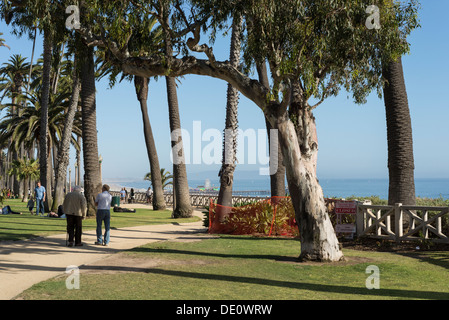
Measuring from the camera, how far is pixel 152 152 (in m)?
35.6

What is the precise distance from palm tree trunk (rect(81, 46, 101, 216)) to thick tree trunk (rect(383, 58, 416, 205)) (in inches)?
559

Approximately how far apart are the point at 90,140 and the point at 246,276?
16392 millimetres

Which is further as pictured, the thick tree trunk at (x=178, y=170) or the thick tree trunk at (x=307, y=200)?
the thick tree trunk at (x=178, y=170)

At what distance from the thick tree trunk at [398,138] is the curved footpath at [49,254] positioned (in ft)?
24.0

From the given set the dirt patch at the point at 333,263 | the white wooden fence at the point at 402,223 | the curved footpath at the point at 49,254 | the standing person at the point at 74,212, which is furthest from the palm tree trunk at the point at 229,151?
the dirt patch at the point at 333,263

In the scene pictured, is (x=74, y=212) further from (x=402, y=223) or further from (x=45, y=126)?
(x=45, y=126)

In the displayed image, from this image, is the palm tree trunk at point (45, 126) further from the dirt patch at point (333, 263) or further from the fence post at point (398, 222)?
the fence post at point (398, 222)

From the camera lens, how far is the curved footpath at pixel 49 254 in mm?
9070

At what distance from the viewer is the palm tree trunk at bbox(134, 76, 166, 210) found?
34.2m

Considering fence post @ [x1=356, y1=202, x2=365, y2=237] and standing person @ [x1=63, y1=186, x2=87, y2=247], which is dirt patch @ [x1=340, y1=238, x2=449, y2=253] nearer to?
fence post @ [x1=356, y1=202, x2=365, y2=237]

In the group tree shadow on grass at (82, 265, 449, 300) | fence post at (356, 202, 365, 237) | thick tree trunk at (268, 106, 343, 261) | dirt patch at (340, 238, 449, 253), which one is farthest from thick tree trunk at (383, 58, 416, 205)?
tree shadow on grass at (82, 265, 449, 300)

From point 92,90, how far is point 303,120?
1514 centimetres

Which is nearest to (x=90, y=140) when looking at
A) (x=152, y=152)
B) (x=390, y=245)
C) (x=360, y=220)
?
(x=152, y=152)
